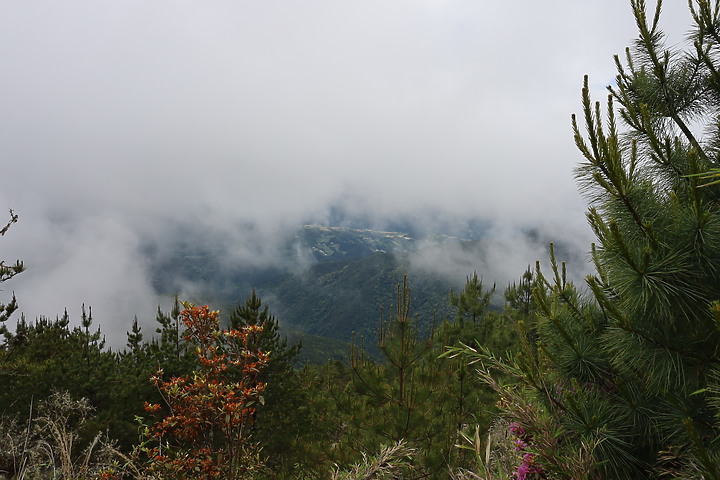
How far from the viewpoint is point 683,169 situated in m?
2.83

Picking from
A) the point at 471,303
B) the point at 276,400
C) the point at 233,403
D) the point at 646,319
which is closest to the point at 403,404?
the point at 233,403

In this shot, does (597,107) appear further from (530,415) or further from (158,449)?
(158,449)

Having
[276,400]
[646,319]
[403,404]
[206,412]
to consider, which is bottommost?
[276,400]

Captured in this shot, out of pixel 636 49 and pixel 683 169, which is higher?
pixel 636 49

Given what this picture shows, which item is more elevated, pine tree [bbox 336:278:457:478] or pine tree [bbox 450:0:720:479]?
pine tree [bbox 450:0:720:479]

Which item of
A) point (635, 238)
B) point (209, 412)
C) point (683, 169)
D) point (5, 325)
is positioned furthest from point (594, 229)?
point (5, 325)

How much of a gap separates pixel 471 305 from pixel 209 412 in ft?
68.0

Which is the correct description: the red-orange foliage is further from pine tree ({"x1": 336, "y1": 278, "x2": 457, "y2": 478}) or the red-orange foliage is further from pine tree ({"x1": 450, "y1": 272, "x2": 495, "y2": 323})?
pine tree ({"x1": 450, "y1": 272, "x2": 495, "y2": 323})

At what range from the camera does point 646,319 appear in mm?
2533

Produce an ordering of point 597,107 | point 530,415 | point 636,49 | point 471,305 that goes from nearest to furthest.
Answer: point 530,415 → point 597,107 → point 636,49 → point 471,305

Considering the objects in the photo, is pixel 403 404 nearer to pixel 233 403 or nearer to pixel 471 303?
pixel 233 403

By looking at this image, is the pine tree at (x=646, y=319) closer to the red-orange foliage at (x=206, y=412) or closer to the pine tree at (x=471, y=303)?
the red-orange foliage at (x=206, y=412)

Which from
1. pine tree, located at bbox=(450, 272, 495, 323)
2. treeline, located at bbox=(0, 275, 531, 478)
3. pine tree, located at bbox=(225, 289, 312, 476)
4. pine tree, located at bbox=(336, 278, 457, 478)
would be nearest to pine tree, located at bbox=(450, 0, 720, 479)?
treeline, located at bbox=(0, 275, 531, 478)

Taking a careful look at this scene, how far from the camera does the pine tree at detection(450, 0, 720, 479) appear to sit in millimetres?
2236
